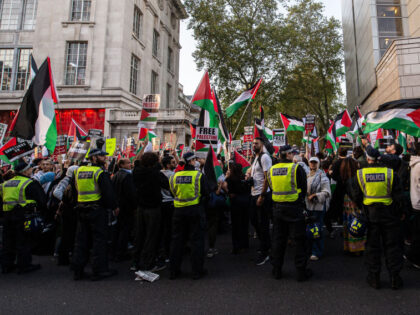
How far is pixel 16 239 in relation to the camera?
4.85 meters

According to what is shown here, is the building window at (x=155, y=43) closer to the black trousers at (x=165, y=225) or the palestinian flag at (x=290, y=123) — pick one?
the palestinian flag at (x=290, y=123)

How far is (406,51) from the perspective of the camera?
51.9 ft

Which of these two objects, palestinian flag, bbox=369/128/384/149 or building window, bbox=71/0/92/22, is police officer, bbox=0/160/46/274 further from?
building window, bbox=71/0/92/22

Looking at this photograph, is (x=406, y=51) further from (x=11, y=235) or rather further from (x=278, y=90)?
(x=11, y=235)

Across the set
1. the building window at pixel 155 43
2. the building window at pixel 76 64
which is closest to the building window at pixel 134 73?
the building window at pixel 76 64

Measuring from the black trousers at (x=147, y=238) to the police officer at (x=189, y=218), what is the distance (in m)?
0.36

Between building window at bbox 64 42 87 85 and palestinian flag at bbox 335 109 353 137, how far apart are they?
21688 mm

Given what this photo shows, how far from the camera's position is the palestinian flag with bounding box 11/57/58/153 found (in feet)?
20.1

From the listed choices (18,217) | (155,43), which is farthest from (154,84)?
(18,217)

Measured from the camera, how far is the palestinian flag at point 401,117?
5.77 m

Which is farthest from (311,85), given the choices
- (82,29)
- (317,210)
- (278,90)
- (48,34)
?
(317,210)

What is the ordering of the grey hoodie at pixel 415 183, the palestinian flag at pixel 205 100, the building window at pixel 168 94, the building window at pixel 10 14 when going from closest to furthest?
the grey hoodie at pixel 415 183 → the palestinian flag at pixel 205 100 → the building window at pixel 10 14 → the building window at pixel 168 94

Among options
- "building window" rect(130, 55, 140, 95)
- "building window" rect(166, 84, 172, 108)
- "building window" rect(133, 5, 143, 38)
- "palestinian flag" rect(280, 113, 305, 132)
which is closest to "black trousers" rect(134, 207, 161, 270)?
"palestinian flag" rect(280, 113, 305, 132)

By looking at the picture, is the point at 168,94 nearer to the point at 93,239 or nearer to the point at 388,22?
the point at 388,22
